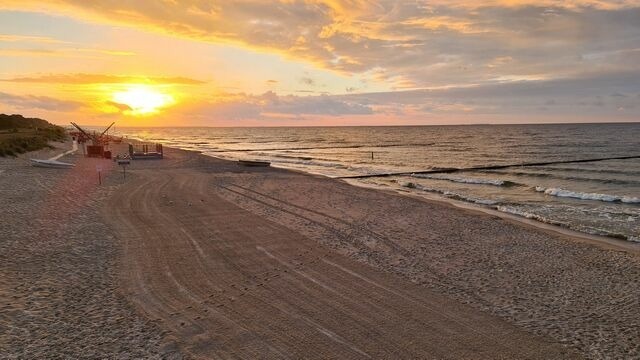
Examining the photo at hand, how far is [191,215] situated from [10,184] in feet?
40.5

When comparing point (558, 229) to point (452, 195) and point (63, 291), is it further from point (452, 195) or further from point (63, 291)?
point (63, 291)

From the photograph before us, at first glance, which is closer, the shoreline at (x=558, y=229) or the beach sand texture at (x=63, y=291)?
the beach sand texture at (x=63, y=291)

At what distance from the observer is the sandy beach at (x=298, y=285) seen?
779 cm

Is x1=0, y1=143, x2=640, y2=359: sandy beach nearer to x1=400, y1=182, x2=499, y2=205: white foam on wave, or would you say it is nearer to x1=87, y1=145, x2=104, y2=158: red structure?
x1=400, y1=182, x2=499, y2=205: white foam on wave

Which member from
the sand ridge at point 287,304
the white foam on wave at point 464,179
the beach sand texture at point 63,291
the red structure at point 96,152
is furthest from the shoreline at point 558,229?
the red structure at point 96,152

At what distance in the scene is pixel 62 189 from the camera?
75.3 feet

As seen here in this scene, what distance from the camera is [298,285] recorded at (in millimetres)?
10516

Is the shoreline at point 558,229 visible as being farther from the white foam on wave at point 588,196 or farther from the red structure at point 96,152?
the red structure at point 96,152

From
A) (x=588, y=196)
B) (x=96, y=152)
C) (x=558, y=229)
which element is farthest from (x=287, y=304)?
(x=96, y=152)

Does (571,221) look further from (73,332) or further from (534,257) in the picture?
(73,332)

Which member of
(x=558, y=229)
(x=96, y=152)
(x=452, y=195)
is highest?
(x=96, y=152)

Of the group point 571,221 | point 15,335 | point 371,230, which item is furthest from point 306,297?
point 571,221

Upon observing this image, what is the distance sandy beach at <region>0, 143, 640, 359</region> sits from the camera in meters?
7.79

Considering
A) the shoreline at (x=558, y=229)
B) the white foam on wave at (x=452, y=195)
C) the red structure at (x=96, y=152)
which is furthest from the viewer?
the red structure at (x=96, y=152)
